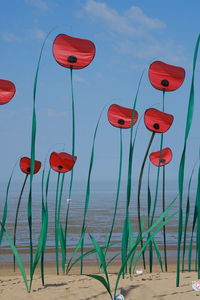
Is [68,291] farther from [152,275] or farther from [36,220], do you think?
[36,220]

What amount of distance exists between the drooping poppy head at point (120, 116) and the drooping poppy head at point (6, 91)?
0.70 m

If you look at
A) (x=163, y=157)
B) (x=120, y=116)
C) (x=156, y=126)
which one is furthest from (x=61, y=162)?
(x=163, y=157)

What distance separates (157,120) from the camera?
294 cm

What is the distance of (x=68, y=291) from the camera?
2.65 m

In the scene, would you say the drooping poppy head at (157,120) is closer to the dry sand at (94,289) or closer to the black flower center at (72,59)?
the black flower center at (72,59)

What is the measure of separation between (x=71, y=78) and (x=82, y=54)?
17 cm

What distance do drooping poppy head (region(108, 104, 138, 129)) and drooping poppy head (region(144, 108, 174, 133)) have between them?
240 mm

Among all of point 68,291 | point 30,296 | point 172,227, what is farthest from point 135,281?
point 172,227

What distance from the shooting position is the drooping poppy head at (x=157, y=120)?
2938mm

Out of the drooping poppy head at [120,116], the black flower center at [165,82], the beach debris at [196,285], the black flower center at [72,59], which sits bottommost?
the beach debris at [196,285]

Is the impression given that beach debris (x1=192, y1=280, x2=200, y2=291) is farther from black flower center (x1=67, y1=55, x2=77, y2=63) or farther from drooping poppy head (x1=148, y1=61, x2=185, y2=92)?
black flower center (x1=67, y1=55, x2=77, y2=63)

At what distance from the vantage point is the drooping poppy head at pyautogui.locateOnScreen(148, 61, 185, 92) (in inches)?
119

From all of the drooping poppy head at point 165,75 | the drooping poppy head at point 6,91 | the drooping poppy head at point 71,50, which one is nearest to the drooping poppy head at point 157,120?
the drooping poppy head at point 165,75

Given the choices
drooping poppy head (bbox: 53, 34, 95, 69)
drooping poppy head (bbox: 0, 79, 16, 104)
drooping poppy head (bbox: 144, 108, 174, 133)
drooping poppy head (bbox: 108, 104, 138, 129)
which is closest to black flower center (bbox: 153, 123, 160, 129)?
drooping poppy head (bbox: 144, 108, 174, 133)
